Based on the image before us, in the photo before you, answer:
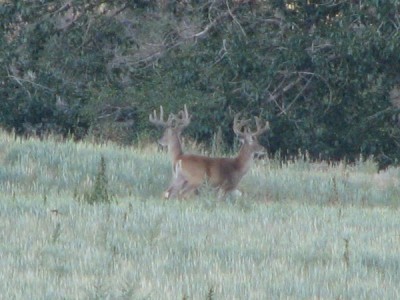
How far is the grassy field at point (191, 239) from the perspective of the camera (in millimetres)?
7555

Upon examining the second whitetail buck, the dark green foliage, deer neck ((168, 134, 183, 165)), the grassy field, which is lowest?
the grassy field

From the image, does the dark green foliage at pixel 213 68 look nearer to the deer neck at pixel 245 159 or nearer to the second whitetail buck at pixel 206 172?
the deer neck at pixel 245 159

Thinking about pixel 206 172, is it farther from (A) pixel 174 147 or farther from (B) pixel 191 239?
(B) pixel 191 239

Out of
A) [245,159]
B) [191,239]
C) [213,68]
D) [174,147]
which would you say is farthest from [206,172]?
[213,68]

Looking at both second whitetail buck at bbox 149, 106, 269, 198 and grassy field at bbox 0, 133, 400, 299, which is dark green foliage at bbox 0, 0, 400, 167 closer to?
second whitetail buck at bbox 149, 106, 269, 198

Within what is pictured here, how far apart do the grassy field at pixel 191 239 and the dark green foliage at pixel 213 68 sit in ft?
17.1

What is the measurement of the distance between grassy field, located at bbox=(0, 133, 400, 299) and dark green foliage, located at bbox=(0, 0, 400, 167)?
5.22m

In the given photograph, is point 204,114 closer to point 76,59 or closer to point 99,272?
point 76,59

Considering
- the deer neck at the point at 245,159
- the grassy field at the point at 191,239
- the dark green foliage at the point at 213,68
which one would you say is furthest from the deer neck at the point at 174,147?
the dark green foliage at the point at 213,68

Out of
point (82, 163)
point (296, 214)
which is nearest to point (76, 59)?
point (82, 163)

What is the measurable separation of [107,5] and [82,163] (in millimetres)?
7568

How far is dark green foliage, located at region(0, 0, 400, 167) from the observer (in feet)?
63.0

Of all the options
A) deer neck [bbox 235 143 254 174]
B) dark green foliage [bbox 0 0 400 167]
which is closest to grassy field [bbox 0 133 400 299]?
deer neck [bbox 235 143 254 174]

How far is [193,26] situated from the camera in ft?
68.6
